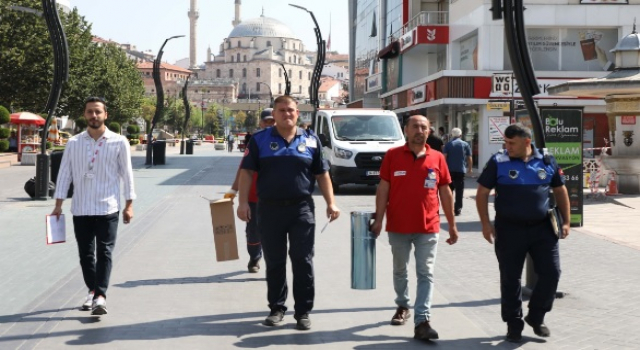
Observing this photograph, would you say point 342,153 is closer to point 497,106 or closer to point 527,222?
point 497,106

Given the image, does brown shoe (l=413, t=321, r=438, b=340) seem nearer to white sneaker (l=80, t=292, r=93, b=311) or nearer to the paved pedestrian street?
the paved pedestrian street

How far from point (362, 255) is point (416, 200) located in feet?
2.24

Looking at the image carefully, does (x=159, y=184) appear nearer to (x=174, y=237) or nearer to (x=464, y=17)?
(x=174, y=237)

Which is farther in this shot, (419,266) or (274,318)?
(274,318)

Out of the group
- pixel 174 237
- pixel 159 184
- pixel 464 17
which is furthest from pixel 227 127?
pixel 174 237

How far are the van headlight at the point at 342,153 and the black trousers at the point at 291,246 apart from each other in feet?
49.1

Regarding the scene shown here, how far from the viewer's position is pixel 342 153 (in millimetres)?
21984

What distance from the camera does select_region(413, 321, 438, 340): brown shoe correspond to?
6355mm

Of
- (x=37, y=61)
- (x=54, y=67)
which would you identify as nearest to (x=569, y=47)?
(x=54, y=67)

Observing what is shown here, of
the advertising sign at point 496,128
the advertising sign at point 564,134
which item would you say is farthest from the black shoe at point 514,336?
the advertising sign at point 496,128

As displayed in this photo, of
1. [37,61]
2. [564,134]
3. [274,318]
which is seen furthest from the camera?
[37,61]

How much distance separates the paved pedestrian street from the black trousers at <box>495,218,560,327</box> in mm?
240

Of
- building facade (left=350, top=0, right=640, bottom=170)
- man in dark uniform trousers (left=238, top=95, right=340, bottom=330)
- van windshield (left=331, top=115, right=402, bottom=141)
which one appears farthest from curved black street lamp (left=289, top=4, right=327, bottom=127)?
man in dark uniform trousers (left=238, top=95, right=340, bottom=330)

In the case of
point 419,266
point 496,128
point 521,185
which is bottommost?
point 419,266
